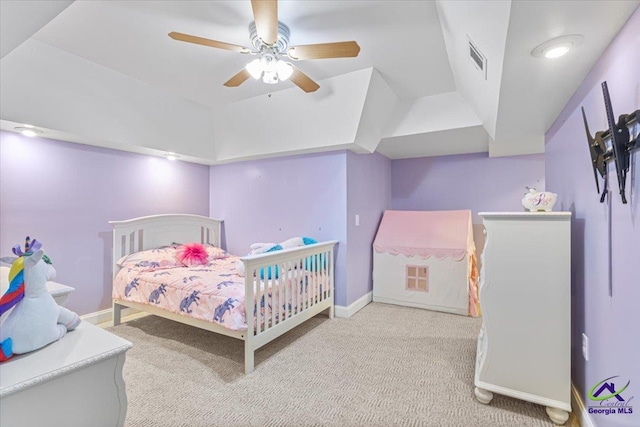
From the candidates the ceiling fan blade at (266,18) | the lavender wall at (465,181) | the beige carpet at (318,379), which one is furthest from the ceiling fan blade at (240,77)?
the lavender wall at (465,181)

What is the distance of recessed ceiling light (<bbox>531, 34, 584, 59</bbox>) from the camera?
118 centimetres

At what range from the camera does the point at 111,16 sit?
1.92m

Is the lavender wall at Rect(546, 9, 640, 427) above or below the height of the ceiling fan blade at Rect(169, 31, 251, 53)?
below

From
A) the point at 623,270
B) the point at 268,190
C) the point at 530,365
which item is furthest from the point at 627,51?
the point at 268,190

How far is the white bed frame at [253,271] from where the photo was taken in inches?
84.8

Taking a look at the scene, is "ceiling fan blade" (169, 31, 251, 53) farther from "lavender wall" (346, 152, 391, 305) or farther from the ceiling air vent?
"lavender wall" (346, 152, 391, 305)

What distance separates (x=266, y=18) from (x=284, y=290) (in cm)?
197

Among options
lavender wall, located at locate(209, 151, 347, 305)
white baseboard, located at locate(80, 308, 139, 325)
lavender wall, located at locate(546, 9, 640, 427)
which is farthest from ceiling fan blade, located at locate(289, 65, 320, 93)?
white baseboard, located at locate(80, 308, 139, 325)

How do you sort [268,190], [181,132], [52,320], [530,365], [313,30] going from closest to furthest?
[52,320], [530,365], [313,30], [181,132], [268,190]

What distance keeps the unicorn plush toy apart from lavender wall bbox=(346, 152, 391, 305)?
258 cm

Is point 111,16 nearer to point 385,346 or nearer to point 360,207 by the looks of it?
point 360,207

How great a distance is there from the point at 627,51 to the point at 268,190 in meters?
3.28

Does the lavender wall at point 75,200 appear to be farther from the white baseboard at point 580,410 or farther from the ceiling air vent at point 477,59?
the white baseboard at point 580,410

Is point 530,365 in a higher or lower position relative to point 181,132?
lower
